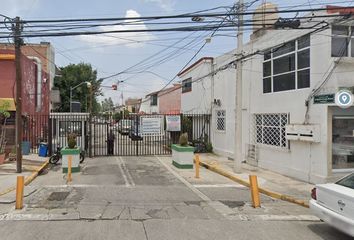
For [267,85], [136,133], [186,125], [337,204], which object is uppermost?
[267,85]

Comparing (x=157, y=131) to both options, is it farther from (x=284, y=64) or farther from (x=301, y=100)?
(x=301, y=100)

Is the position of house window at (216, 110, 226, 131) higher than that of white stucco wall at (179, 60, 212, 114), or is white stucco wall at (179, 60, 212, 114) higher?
white stucco wall at (179, 60, 212, 114)

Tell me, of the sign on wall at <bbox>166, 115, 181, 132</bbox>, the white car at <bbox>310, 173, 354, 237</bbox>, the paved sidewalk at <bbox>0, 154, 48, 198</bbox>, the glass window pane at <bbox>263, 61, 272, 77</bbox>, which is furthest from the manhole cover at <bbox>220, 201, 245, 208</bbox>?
the sign on wall at <bbox>166, 115, 181, 132</bbox>

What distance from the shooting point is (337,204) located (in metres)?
8.05

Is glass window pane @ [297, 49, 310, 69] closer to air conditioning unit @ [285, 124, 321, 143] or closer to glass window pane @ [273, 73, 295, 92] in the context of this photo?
glass window pane @ [273, 73, 295, 92]

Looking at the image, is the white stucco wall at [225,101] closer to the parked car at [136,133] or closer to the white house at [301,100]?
the white house at [301,100]

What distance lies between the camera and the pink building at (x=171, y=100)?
4442 cm

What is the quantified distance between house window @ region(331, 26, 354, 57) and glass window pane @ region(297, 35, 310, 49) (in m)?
1.28

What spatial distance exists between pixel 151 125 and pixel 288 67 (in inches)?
454

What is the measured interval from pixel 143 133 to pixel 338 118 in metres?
14.2

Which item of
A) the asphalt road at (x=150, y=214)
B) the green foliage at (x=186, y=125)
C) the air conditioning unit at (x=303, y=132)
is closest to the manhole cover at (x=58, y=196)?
the asphalt road at (x=150, y=214)

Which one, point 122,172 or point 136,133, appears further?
point 136,133

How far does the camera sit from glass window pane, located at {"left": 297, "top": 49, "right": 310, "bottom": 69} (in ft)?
53.3

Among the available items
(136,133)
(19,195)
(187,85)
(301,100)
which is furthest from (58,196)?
(187,85)
